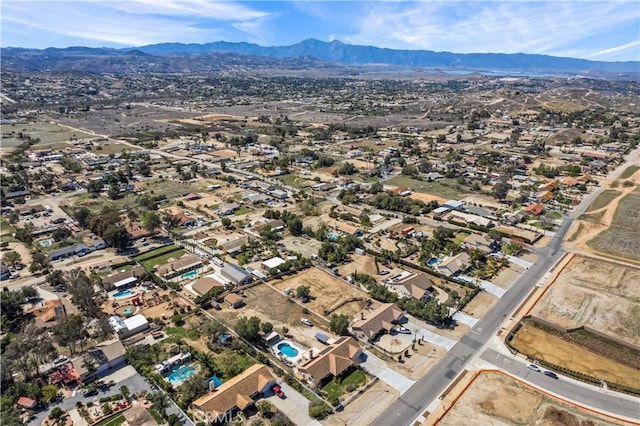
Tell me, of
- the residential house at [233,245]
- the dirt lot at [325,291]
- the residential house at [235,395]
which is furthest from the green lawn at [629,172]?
the residential house at [235,395]

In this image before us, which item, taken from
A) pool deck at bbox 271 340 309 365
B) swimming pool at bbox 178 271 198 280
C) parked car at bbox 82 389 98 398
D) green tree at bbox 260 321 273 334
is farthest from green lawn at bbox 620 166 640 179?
parked car at bbox 82 389 98 398

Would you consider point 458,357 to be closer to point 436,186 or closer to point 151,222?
point 151,222

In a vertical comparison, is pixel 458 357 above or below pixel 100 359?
below

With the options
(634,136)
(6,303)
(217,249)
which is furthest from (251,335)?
(634,136)

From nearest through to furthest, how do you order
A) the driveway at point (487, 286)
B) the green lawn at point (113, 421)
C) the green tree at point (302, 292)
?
1. the green lawn at point (113, 421)
2. the green tree at point (302, 292)
3. the driveway at point (487, 286)

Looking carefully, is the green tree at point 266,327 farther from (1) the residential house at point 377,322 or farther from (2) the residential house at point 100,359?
(2) the residential house at point 100,359

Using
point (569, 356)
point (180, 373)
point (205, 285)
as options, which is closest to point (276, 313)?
point (205, 285)
